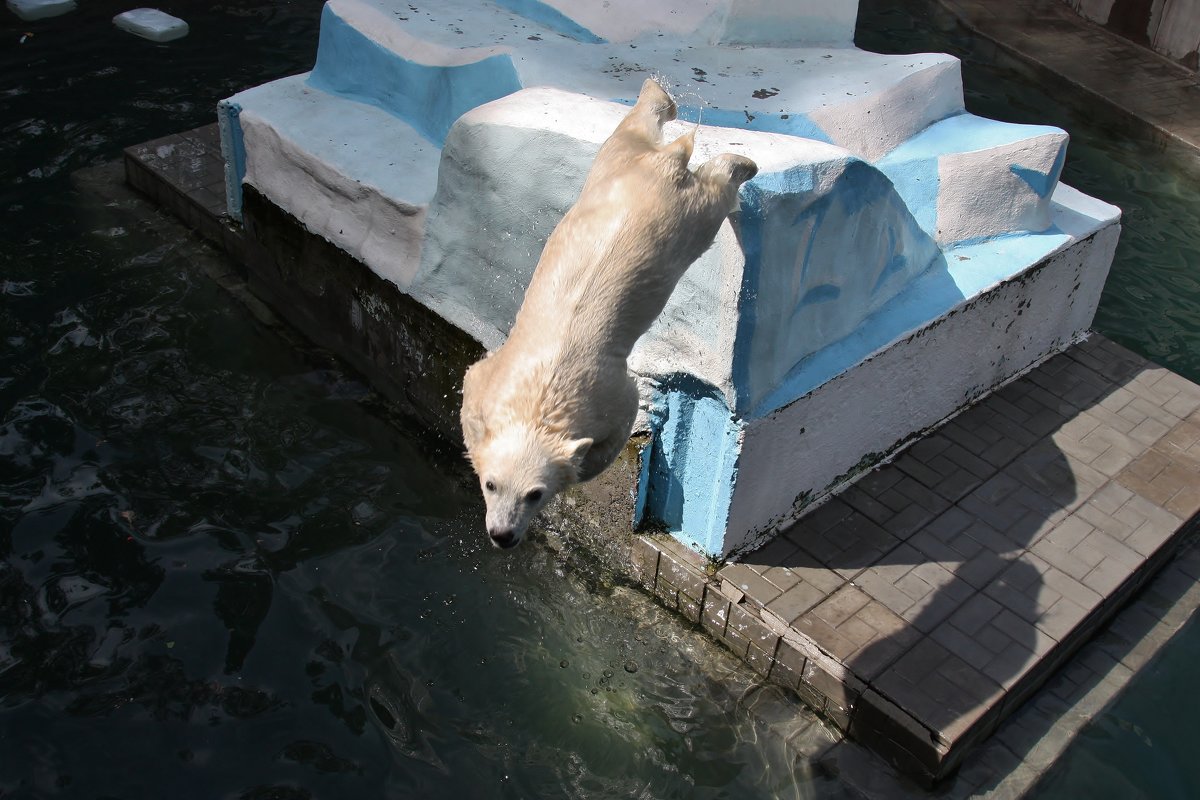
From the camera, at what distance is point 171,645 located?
5289 mm

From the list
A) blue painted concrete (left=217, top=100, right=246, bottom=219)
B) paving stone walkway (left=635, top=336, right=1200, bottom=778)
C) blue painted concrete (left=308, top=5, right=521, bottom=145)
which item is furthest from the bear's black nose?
blue painted concrete (left=217, top=100, right=246, bottom=219)

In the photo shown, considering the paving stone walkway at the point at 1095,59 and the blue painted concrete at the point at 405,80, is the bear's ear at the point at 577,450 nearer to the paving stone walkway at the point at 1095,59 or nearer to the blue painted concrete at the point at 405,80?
the blue painted concrete at the point at 405,80

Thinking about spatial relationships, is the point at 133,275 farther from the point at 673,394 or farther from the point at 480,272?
the point at 673,394

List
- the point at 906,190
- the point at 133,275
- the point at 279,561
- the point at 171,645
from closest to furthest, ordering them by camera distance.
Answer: the point at 171,645 < the point at 279,561 < the point at 906,190 < the point at 133,275

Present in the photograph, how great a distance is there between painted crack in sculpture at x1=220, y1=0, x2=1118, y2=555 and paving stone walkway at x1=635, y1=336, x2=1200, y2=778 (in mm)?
242

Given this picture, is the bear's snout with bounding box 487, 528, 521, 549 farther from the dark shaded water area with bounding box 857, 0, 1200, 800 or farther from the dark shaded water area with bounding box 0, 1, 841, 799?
the dark shaded water area with bounding box 857, 0, 1200, 800

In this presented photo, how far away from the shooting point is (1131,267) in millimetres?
8656

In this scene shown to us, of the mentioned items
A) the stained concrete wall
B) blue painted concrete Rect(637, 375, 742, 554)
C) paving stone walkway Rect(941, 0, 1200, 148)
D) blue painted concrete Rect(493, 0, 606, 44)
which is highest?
blue painted concrete Rect(493, 0, 606, 44)

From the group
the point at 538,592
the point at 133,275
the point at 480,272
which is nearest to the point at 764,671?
the point at 538,592

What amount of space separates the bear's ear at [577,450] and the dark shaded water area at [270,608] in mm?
2119

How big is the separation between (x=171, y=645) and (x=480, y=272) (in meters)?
2.44

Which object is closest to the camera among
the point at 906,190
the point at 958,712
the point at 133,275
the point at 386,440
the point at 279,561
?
the point at 958,712

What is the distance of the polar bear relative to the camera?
3.42 meters

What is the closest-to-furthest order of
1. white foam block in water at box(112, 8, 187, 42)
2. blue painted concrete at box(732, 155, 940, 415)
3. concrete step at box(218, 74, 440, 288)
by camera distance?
blue painted concrete at box(732, 155, 940, 415) < concrete step at box(218, 74, 440, 288) < white foam block in water at box(112, 8, 187, 42)
